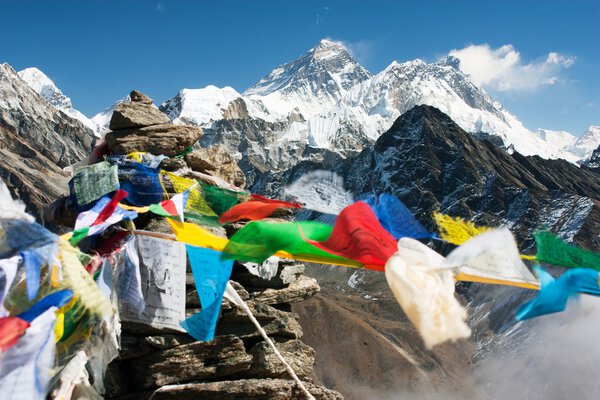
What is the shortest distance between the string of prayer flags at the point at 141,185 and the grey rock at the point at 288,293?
219cm

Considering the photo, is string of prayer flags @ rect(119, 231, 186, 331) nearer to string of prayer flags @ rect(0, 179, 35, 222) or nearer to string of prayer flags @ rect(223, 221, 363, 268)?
string of prayer flags @ rect(223, 221, 363, 268)

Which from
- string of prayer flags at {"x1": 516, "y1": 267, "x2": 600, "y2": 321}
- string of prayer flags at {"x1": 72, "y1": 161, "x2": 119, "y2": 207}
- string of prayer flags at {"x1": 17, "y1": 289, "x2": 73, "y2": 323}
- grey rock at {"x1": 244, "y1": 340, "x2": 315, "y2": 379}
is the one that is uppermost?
string of prayer flags at {"x1": 72, "y1": 161, "x2": 119, "y2": 207}

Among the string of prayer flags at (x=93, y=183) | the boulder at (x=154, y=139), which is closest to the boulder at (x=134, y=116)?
the boulder at (x=154, y=139)

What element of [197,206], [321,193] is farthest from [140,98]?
[321,193]

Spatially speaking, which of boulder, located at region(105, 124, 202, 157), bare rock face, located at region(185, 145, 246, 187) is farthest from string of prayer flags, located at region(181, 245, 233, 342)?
bare rock face, located at region(185, 145, 246, 187)

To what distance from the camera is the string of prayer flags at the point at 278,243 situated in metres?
3.99

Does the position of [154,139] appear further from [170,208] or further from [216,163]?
[170,208]

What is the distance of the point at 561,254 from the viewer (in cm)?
373

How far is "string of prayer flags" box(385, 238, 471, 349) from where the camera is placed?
10.4 ft

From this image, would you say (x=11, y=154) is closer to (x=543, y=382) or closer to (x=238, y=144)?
(x=543, y=382)

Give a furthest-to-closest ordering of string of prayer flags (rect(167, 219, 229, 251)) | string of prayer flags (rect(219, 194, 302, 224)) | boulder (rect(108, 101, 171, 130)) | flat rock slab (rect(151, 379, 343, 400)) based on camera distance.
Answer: boulder (rect(108, 101, 171, 130)) → flat rock slab (rect(151, 379, 343, 400)) → string of prayer flags (rect(219, 194, 302, 224)) → string of prayer flags (rect(167, 219, 229, 251))

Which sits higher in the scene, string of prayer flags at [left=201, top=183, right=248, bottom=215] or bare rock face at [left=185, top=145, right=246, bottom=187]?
bare rock face at [left=185, top=145, right=246, bottom=187]

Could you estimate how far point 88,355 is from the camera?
4328mm

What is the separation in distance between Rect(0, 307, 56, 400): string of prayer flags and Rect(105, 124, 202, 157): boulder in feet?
19.0
